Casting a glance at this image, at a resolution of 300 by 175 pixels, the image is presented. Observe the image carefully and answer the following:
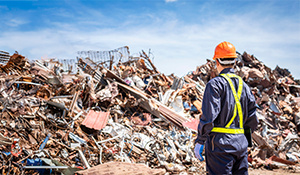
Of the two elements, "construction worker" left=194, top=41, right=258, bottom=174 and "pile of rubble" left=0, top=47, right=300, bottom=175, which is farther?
"pile of rubble" left=0, top=47, right=300, bottom=175

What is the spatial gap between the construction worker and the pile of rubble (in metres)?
1.90

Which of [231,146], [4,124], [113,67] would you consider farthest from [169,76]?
[231,146]

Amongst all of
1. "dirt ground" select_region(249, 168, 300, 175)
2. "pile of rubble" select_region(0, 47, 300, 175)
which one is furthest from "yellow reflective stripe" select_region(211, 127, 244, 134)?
"dirt ground" select_region(249, 168, 300, 175)

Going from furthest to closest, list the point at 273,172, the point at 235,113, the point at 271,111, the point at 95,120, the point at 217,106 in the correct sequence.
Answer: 1. the point at 271,111
2. the point at 273,172
3. the point at 95,120
4. the point at 235,113
5. the point at 217,106

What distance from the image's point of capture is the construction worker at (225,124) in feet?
8.82

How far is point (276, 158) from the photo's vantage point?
785 cm

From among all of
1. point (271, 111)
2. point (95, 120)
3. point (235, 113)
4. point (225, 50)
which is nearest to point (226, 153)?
point (235, 113)

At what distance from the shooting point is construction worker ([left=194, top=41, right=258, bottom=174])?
2.69 meters

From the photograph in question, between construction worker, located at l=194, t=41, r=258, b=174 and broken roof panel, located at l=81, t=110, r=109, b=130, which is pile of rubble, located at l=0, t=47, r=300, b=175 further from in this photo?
construction worker, located at l=194, t=41, r=258, b=174

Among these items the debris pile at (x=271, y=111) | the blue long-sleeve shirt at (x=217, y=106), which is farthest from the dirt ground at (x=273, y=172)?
the blue long-sleeve shirt at (x=217, y=106)

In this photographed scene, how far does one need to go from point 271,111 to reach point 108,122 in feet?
23.7

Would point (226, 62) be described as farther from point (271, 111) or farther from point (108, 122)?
point (271, 111)

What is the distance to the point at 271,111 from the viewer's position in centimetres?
1070

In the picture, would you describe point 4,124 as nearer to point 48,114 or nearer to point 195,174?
point 48,114
